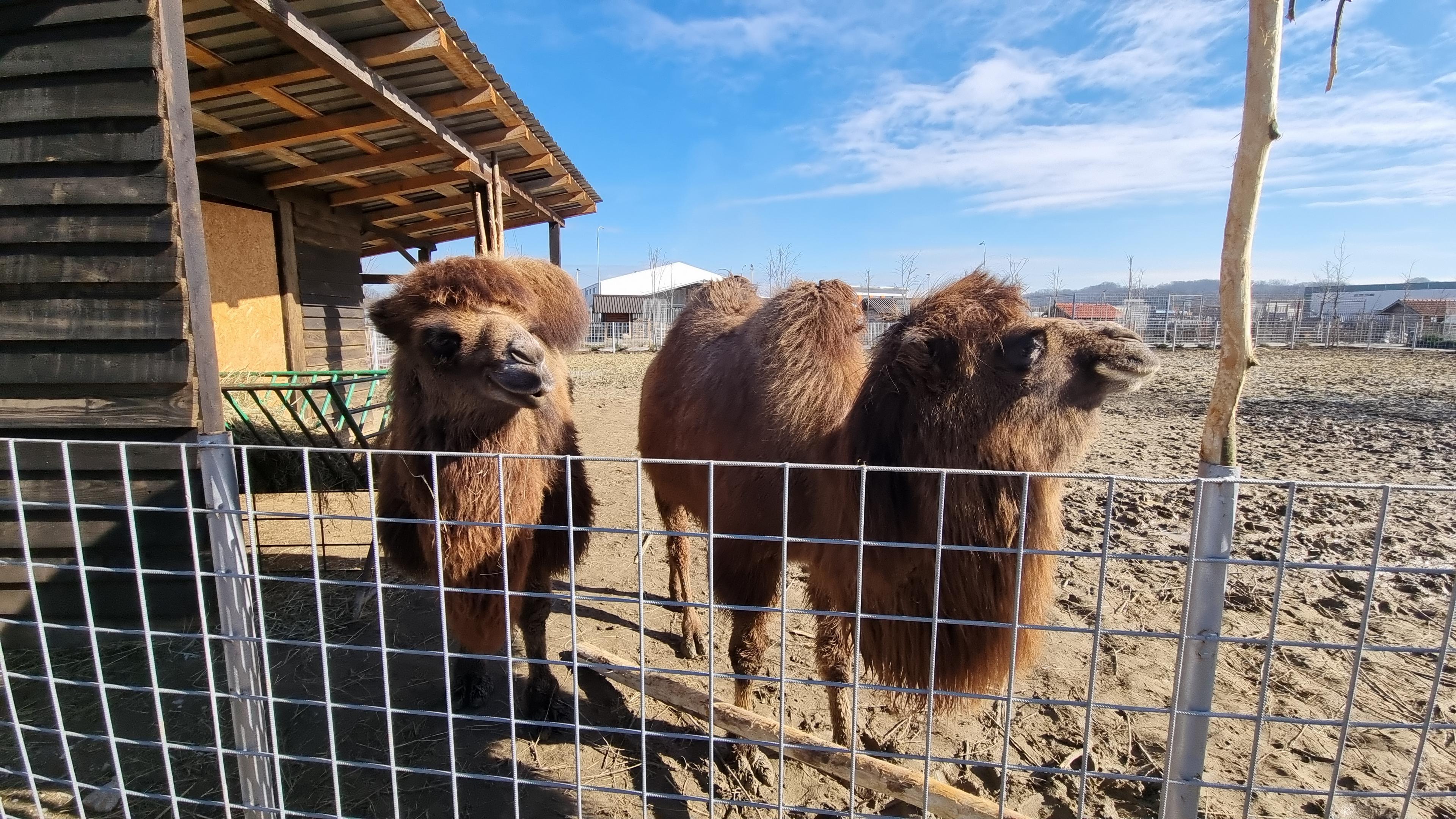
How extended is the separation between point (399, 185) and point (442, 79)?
3.40 metres

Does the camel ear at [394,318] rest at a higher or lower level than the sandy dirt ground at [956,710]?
higher

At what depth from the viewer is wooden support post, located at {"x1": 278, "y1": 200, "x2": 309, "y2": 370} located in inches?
330

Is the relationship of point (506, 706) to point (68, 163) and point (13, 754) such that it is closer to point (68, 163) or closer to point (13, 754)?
point (13, 754)

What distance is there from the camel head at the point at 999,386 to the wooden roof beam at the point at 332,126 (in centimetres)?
500

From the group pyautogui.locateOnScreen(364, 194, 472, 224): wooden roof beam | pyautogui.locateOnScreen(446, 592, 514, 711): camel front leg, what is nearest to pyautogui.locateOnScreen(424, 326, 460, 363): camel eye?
pyautogui.locateOnScreen(446, 592, 514, 711): camel front leg

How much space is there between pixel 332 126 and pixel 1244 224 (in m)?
6.72

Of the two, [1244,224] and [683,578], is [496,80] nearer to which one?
[683,578]

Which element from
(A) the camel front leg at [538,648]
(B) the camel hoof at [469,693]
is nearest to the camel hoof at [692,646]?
(A) the camel front leg at [538,648]

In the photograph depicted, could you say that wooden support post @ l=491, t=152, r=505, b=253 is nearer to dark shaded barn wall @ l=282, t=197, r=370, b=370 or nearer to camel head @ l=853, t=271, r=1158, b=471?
dark shaded barn wall @ l=282, t=197, r=370, b=370

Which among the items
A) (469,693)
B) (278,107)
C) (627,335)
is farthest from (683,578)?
(627,335)

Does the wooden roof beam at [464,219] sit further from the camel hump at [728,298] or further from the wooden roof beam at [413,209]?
the camel hump at [728,298]

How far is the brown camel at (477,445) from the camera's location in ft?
8.96

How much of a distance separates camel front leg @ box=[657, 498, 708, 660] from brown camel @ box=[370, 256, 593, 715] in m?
0.85

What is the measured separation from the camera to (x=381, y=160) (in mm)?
7102
